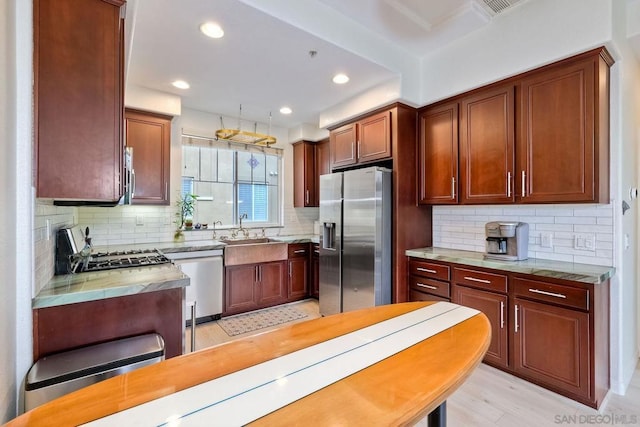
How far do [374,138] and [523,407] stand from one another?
Result: 267 cm

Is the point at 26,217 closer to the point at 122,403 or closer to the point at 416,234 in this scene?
the point at 122,403

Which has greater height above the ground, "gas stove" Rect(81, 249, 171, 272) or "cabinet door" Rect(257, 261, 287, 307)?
"gas stove" Rect(81, 249, 171, 272)

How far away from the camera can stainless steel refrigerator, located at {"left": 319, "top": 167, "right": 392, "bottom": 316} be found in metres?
3.16

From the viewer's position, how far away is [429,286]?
119 inches

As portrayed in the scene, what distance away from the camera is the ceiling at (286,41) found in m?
2.15

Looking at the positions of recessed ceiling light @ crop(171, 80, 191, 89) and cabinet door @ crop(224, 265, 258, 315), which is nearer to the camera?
recessed ceiling light @ crop(171, 80, 191, 89)

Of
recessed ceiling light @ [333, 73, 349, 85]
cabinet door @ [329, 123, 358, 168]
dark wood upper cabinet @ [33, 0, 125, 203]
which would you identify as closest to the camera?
dark wood upper cabinet @ [33, 0, 125, 203]

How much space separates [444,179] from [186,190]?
3.32m

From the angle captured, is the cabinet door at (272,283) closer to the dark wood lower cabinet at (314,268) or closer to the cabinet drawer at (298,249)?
the cabinet drawer at (298,249)

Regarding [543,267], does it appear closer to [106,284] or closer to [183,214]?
[106,284]

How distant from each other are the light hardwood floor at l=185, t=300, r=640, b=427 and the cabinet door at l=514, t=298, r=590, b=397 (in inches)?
4.4

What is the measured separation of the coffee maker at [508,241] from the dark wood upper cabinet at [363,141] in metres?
1.27

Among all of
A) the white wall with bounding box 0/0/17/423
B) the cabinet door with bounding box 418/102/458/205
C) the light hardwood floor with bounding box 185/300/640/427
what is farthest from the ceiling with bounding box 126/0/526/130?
the light hardwood floor with bounding box 185/300/640/427

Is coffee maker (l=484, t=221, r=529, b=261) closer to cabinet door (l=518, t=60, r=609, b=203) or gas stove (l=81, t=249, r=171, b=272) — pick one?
cabinet door (l=518, t=60, r=609, b=203)
